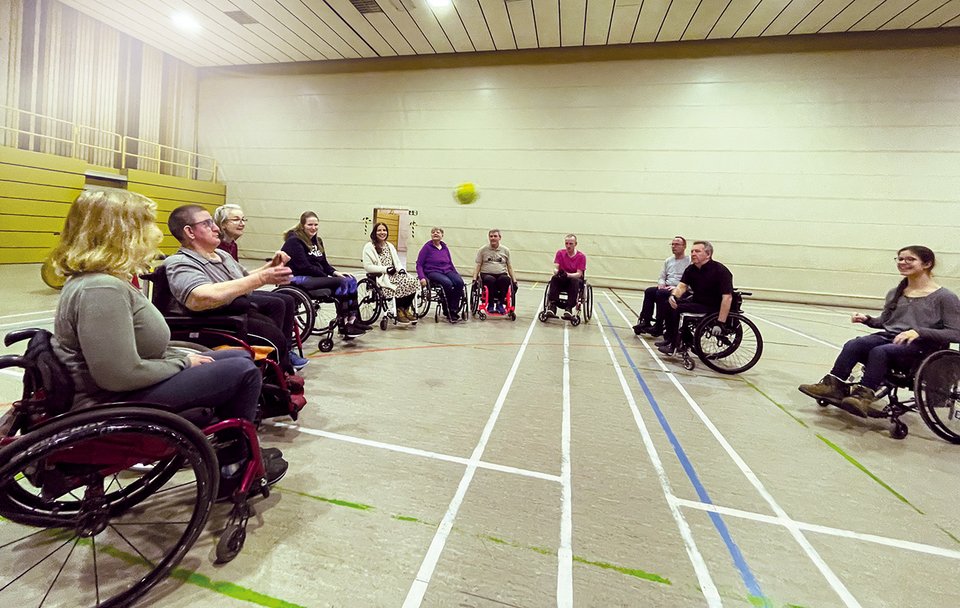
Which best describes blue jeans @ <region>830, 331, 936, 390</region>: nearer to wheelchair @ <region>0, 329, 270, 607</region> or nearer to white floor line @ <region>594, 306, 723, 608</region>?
white floor line @ <region>594, 306, 723, 608</region>

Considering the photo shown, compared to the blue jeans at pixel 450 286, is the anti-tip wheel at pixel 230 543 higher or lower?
lower

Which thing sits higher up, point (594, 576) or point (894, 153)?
point (894, 153)

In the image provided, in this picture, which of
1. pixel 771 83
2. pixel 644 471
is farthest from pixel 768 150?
pixel 644 471

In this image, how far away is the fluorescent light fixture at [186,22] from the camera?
813cm

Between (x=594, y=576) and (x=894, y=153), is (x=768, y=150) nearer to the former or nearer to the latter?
(x=894, y=153)

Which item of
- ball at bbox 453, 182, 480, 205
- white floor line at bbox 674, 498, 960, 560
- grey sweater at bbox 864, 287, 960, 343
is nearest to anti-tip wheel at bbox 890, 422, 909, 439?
grey sweater at bbox 864, 287, 960, 343

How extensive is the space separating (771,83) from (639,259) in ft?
13.8

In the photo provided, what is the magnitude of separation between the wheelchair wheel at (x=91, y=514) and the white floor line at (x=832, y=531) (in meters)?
1.70

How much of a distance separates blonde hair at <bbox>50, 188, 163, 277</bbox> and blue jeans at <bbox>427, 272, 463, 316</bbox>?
382cm

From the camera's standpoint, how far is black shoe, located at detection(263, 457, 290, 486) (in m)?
1.50

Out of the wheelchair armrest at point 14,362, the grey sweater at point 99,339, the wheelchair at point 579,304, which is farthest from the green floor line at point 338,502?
the wheelchair at point 579,304

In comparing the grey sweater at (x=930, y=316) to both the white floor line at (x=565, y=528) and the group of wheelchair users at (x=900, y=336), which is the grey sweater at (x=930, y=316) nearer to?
the group of wheelchair users at (x=900, y=336)

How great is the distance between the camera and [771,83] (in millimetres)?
8336

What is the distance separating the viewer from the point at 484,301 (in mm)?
5414
